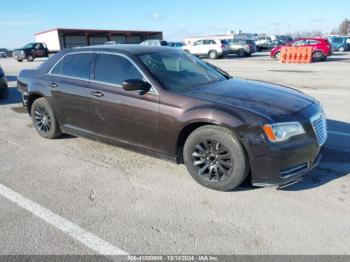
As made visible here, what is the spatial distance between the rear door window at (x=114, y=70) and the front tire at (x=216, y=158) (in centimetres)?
117

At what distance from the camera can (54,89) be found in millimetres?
5391

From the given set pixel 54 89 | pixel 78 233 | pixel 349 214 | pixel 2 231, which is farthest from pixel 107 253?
pixel 54 89

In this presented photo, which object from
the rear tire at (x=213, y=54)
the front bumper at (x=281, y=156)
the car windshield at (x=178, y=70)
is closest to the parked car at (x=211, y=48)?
the rear tire at (x=213, y=54)

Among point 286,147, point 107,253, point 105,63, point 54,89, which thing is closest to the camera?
point 107,253

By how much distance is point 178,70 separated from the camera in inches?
184

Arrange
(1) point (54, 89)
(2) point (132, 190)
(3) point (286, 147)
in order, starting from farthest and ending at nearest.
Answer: (1) point (54, 89), (2) point (132, 190), (3) point (286, 147)

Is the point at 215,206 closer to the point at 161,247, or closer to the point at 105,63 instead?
the point at 161,247

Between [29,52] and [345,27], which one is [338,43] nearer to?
[29,52]

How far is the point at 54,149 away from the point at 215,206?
10.1 ft

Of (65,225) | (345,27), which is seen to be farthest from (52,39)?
(345,27)

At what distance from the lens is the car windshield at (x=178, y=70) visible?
4316mm

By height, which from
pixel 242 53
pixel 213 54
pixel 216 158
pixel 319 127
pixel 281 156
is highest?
pixel 319 127

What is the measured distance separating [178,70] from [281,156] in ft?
6.46

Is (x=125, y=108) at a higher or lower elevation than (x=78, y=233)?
higher
